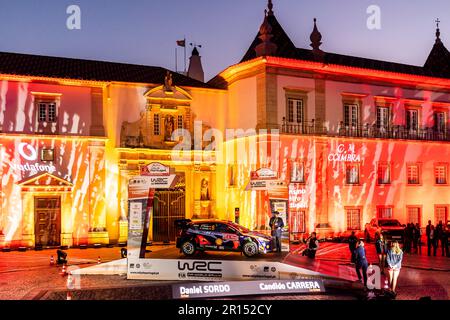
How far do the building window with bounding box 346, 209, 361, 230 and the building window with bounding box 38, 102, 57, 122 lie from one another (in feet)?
58.5

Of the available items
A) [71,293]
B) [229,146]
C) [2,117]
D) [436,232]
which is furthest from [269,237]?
[2,117]

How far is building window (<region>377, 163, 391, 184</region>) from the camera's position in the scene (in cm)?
3338

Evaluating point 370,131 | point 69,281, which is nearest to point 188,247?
point 69,281

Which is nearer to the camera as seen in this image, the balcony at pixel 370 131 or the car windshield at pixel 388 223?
the balcony at pixel 370 131

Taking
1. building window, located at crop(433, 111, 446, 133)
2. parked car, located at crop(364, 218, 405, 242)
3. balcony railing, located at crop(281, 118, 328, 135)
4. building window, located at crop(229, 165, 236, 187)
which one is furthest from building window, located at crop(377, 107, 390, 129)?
building window, located at crop(229, 165, 236, 187)

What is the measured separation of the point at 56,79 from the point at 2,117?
11.4 ft

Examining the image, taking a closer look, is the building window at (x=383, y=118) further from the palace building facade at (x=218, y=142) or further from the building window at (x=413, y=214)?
the building window at (x=413, y=214)

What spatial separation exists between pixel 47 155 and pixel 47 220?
3546mm

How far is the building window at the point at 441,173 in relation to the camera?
116 feet

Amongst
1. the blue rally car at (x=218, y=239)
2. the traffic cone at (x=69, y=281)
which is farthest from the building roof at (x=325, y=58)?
the traffic cone at (x=69, y=281)

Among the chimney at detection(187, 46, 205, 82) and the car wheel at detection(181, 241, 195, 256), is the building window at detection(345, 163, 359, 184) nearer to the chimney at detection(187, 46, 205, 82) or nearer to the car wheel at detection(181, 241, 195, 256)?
the car wheel at detection(181, 241, 195, 256)

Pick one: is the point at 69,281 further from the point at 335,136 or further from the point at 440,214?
the point at 440,214

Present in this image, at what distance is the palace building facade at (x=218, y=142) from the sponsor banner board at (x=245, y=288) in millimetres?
12751

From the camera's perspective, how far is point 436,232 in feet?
86.5
